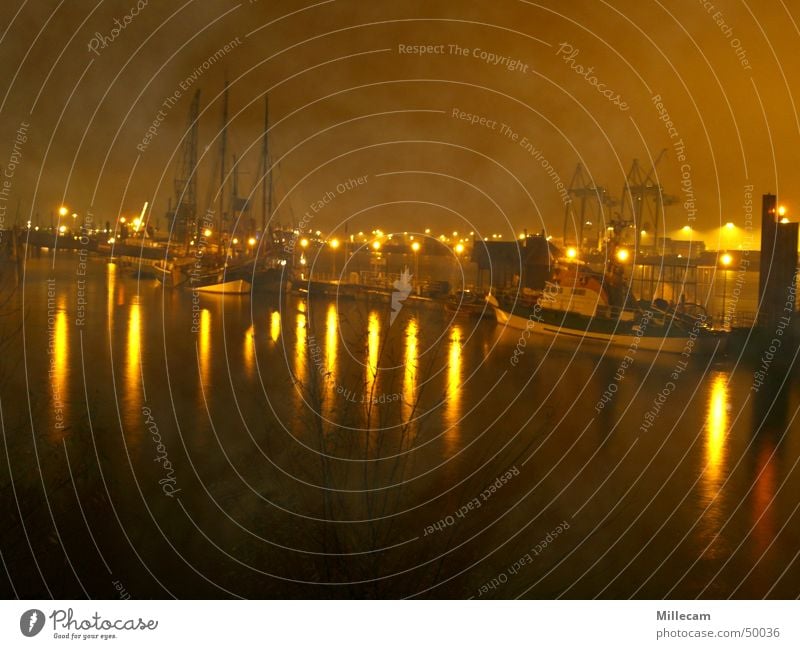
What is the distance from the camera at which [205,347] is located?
9.12 meters

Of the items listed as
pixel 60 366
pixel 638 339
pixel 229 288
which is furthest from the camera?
pixel 229 288

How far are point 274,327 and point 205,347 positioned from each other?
7.23 ft

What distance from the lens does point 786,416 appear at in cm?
617

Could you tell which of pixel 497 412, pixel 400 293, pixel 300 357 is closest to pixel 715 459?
pixel 497 412

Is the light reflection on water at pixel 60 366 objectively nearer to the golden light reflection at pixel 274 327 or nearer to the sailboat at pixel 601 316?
the golden light reflection at pixel 274 327

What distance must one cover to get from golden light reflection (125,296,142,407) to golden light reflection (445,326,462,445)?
2339 millimetres

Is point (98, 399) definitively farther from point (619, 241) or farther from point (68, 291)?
point (68, 291)

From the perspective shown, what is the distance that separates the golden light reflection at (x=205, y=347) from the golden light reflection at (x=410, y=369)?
1.78m

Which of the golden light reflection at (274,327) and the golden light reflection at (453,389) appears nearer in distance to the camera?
the golden light reflection at (453,389)

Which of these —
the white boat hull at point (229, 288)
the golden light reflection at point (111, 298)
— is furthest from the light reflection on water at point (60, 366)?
the white boat hull at point (229, 288)

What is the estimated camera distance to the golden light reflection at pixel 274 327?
10172 millimetres

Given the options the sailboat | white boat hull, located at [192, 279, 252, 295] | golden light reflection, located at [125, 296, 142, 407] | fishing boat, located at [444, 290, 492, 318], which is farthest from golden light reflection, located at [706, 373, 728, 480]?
white boat hull, located at [192, 279, 252, 295]

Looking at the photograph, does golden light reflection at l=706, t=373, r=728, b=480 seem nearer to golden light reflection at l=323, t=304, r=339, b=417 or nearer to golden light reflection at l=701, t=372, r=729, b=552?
golden light reflection at l=701, t=372, r=729, b=552
